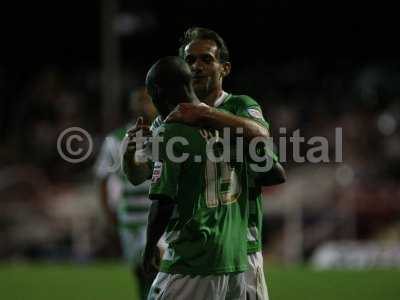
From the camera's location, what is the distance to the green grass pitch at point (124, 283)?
10.2 meters

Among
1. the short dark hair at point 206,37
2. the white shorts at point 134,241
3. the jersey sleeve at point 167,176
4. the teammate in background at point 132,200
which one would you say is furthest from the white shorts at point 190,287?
the white shorts at point 134,241

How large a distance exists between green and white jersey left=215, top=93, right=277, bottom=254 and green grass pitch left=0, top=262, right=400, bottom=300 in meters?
5.28

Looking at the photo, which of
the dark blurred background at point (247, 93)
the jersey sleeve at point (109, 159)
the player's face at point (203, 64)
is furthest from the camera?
the dark blurred background at point (247, 93)

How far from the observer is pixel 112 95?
795 inches

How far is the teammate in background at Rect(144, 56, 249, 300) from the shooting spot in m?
4.13

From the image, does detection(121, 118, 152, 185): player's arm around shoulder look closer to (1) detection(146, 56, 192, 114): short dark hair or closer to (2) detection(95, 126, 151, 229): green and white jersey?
(1) detection(146, 56, 192, 114): short dark hair

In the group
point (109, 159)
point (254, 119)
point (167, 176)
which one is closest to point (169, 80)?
point (167, 176)

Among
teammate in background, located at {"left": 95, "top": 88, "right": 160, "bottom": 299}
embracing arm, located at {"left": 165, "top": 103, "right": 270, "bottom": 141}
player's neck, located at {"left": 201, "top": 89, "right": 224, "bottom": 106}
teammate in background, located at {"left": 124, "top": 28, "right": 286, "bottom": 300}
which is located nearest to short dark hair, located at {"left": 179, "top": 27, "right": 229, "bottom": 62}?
teammate in background, located at {"left": 124, "top": 28, "right": 286, "bottom": 300}

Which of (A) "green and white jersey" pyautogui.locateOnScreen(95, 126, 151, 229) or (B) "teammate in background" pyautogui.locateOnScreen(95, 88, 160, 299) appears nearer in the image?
(B) "teammate in background" pyautogui.locateOnScreen(95, 88, 160, 299)

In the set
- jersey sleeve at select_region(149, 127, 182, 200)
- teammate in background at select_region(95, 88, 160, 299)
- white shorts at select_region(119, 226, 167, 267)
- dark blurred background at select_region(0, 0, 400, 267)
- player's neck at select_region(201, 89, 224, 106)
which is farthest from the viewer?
dark blurred background at select_region(0, 0, 400, 267)

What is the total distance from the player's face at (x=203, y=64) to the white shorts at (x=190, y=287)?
2.92 feet

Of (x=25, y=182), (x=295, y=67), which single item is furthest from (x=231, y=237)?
(x=295, y=67)

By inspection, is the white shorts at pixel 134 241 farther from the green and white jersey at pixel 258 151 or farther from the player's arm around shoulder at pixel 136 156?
the player's arm around shoulder at pixel 136 156

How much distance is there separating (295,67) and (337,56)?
114 centimetres
